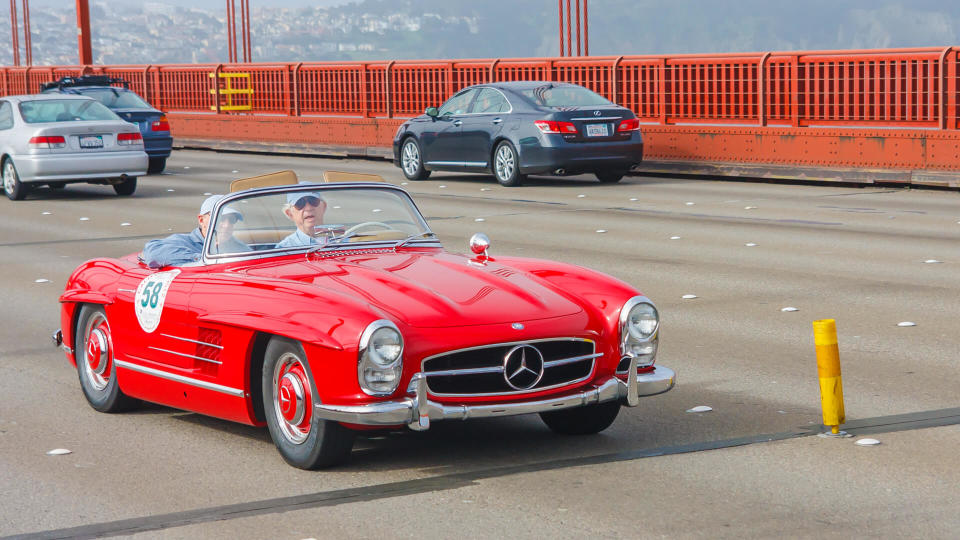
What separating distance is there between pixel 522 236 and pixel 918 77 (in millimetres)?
8680

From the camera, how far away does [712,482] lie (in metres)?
5.83

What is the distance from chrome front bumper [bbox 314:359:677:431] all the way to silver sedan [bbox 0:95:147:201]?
15409 mm

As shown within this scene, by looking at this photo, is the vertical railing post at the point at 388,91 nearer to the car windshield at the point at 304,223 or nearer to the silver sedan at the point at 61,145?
the silver sedan at the point at 61,145

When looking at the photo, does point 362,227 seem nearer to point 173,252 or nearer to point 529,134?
point 173,252

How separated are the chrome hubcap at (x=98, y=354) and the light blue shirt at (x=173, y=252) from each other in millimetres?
443

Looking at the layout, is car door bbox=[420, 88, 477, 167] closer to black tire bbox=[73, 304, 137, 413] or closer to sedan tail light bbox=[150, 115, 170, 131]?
sedan tail light bbox=[150, 115, 170, 131]

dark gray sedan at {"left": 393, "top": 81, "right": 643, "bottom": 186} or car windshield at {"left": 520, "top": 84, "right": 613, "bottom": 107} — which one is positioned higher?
car windshield at {"left": 520, "top": 84, "right": 613, "bottom": 107}

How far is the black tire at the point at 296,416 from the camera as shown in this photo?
6.04m

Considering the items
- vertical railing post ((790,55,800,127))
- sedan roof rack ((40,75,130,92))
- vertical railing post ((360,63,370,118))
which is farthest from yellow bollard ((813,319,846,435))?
vertical railing post ((360,63,370,118))

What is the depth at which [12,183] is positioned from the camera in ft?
68.7

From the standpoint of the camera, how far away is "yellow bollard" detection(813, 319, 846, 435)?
20.9ft

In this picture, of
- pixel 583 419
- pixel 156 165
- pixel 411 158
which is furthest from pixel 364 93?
pixel 583 419

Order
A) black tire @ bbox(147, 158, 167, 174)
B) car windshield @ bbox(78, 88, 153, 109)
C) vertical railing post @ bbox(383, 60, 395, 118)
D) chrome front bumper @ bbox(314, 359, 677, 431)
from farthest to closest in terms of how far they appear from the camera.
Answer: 1. vertical railing post @ bbox(383, 60, 395, 118)
2. black tire @ bbox(147, 158, 167, 174)
3. car windshield @ bbox(78, 88, 153, 109)
4. chrome front bumper @ bbox(314, 359, 677, 431)

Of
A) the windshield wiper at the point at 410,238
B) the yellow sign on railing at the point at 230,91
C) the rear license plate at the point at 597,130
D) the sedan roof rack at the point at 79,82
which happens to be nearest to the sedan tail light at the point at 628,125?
the rear license plate at the point at 597,130
